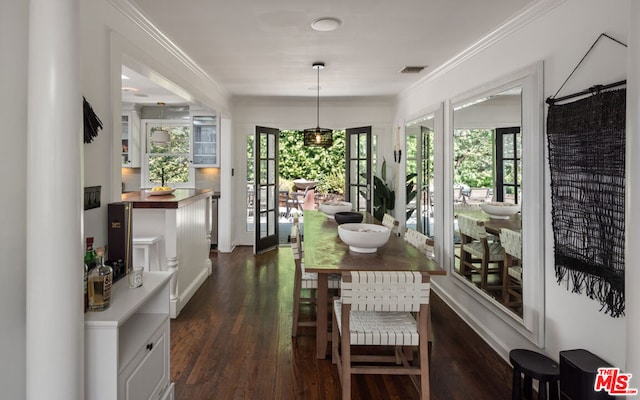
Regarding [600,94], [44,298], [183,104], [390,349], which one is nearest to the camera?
[44,298]

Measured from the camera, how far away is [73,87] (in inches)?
56.7

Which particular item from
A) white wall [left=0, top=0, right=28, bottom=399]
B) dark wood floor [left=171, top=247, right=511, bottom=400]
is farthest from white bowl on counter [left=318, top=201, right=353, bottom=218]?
white wall [left=0, top=0, right=28, bottom=399]

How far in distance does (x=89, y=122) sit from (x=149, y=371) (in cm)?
135

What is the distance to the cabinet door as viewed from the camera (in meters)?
1.67

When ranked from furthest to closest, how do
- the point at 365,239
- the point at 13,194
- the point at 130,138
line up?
1. the point at 130,138
2. the point at 365,239
3. the point at 13,194

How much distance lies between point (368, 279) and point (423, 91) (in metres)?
3.47

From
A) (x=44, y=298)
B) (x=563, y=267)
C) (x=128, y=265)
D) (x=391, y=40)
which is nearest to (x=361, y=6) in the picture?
(x=391, y=40)

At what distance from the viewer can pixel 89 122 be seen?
209 cm

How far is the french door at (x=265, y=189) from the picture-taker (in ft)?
19.9

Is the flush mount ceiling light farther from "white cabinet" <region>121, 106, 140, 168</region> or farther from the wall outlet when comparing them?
"white cabinet" <region>121, 106, 140, 168</region>

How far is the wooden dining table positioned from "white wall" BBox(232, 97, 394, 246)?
3416mm

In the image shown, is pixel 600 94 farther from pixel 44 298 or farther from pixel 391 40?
pixel 44 298

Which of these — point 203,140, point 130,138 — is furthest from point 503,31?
point 130,138

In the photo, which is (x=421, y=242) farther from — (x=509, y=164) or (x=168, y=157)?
(x=168, y=157)
